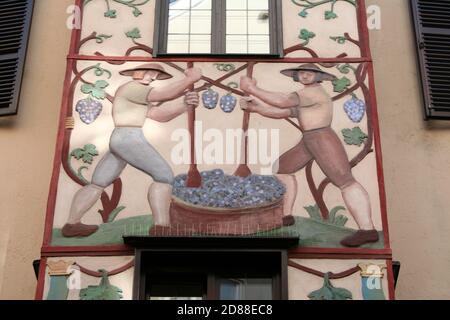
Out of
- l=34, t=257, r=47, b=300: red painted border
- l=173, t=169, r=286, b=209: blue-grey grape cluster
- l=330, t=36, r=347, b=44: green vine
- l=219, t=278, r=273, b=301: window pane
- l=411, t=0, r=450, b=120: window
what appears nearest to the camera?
l=34, t=257, r=47, b=300: red painted border

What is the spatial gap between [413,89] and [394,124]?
490 mm

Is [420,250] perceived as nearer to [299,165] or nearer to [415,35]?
[299,165]

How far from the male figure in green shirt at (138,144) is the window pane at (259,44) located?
0.63 metres

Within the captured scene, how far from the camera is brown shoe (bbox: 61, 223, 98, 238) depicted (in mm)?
7746

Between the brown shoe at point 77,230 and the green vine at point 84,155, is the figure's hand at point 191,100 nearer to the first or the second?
the green vine at point 84,155

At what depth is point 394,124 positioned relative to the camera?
364 inches

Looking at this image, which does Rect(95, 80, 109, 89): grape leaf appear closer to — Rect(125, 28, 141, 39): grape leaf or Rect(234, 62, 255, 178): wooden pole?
Rect(125, 28, 141, 39): grape leaf

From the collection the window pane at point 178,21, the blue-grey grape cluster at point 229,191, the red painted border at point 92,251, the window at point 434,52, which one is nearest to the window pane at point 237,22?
the window pane at point 178,21

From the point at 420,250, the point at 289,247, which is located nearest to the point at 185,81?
the point at 289,247

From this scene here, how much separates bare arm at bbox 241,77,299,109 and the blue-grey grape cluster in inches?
30.8

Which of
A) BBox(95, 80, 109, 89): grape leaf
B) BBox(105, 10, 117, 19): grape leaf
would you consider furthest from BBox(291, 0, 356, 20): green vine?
BBox(95, 80, 109, 89): grape leaf

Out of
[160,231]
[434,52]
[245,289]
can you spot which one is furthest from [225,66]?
[434,52]

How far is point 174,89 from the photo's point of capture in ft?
28.0

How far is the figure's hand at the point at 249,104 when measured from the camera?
8445mm
